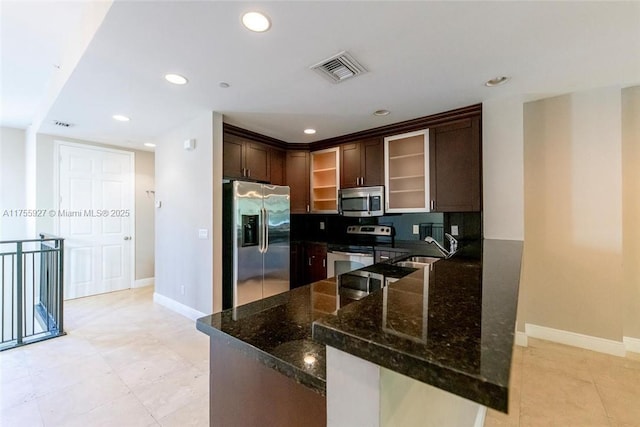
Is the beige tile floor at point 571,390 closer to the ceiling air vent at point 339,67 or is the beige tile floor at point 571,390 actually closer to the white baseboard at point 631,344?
the white baseboard at point 631,344

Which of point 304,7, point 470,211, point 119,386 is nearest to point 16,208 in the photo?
point 119,386

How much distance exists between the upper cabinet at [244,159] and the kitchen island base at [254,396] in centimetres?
282

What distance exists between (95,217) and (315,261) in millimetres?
3741

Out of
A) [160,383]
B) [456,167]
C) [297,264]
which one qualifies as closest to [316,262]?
[297,264]

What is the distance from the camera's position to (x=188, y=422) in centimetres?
179

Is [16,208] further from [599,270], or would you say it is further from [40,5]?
[599,270]

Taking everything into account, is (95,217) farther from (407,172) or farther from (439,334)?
(439,334)

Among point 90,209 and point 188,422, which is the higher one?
point 90,209

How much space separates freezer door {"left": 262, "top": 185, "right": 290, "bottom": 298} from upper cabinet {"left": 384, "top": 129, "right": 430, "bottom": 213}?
1.43 m

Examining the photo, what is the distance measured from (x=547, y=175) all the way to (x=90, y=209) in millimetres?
6338

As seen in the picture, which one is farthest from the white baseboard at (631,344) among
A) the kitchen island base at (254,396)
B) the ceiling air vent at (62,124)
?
the ceiling air vent at (62,124)

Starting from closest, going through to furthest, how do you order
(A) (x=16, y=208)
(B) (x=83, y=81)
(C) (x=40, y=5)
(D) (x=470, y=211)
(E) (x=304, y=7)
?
(E) (x=304, y=7) → (C) (x=40, y=5) → (B) (x=83, y=81) → (D) (x=470, y=211) → (A) (x=16, y=208)

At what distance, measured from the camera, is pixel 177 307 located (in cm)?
379

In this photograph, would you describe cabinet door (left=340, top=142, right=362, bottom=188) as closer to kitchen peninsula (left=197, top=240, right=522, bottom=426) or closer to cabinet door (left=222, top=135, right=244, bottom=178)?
cabinet door (left=222, top=135, right=244, bottom=178)
